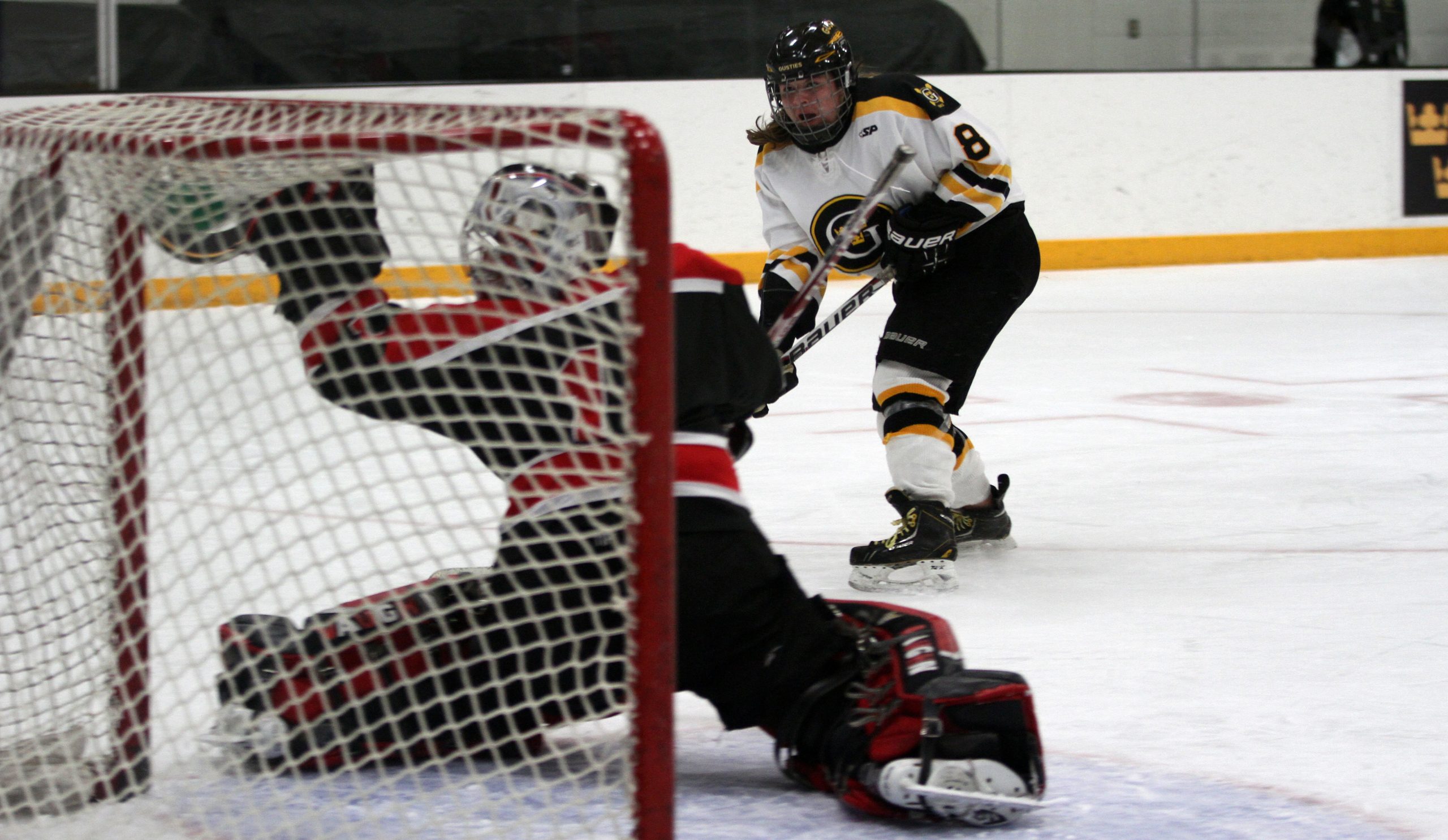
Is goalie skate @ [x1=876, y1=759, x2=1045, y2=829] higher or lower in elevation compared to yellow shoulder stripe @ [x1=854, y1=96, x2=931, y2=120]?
lower

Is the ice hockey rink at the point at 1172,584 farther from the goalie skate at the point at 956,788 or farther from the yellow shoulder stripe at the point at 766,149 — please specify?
the yellow shoulder stripe at the point at 766,149

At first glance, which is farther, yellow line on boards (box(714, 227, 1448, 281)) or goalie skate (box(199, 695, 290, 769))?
yellow line on boards (box(714, 227, 1448, 281))

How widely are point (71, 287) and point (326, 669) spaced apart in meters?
0.50

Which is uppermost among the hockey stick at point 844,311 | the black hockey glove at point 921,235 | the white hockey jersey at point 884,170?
the white hockey jersey at point 884,170

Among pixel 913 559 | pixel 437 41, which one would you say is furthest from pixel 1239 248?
pixel 913 559

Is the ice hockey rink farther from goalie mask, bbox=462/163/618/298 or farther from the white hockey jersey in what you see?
the white hockey jersey

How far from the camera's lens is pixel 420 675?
5.08 ft

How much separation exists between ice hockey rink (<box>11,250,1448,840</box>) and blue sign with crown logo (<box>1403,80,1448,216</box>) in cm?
297

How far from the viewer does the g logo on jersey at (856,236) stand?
2.86 metres

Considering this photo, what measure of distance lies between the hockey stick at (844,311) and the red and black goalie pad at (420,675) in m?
1.25

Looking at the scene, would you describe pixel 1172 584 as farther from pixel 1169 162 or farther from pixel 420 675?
pixel 1169 162

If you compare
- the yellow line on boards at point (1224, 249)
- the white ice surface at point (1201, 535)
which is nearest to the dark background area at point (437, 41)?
the yellow line on boards at point (1224, 249)

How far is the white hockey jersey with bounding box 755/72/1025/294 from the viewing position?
9.17ft

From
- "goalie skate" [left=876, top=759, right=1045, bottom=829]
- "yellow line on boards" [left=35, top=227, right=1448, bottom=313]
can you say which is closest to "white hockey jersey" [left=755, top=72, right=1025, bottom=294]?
"goalie skate" [left=876, top=759, right=1045, bottom=829]
